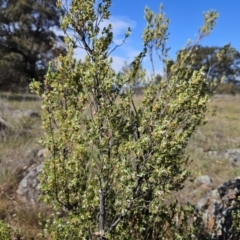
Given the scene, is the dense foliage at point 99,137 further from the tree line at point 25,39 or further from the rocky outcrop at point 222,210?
the tree line at point 25,39

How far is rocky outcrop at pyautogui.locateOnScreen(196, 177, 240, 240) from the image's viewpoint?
11.8 ft

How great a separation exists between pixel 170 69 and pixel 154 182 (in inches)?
52.7

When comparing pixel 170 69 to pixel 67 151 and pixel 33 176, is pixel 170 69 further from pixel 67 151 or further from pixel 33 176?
pixel 33 176

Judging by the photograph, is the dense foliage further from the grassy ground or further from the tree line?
the tree line

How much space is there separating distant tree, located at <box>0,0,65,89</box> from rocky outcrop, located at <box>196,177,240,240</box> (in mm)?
17951

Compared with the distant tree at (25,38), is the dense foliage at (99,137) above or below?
below

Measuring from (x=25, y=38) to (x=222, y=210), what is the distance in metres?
20.5

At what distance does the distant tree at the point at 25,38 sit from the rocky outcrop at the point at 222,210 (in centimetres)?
1795

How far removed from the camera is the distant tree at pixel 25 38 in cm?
2097

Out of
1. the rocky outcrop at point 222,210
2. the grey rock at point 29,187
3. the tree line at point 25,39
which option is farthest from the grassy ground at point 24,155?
the tree line at point 25,39

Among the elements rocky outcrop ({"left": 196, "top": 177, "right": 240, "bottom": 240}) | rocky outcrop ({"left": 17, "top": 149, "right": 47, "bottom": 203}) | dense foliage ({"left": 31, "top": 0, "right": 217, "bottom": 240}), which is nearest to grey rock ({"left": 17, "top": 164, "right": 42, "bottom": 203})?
rocky outcrop ({"left": 17, "top": 149, "right": 47, "bottom": 203})

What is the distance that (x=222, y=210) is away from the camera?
12.8 feet

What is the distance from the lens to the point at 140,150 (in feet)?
7.26

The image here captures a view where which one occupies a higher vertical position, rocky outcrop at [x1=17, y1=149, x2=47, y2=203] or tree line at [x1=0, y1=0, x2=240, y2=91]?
tree line at [x1=0, y1=0, x2=240, y2=91]
